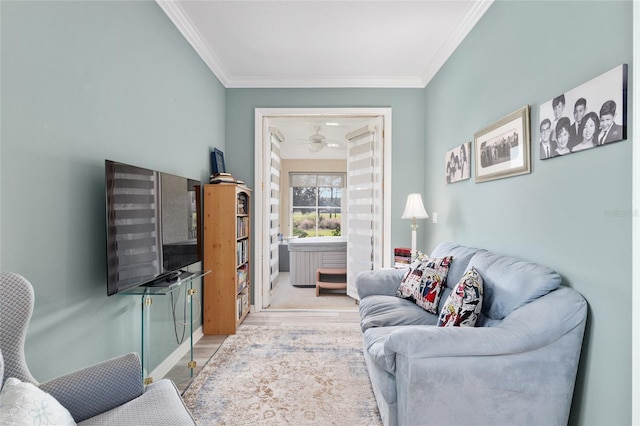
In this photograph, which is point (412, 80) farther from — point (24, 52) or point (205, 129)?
point (24, 52)

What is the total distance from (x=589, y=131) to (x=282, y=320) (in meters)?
3.07

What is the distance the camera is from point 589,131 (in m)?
1.36

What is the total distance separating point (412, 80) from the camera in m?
3.69

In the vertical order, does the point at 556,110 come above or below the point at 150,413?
above

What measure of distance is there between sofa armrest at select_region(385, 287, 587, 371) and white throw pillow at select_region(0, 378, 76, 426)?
1.20 m

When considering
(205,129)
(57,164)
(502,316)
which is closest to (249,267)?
(205,129)

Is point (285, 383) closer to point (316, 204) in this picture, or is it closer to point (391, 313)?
point (391, 313)

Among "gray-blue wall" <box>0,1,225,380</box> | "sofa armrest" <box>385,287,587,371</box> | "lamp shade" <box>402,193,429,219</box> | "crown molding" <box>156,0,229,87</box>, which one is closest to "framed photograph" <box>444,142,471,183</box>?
"lamp shade" <box>402,193,429,219</box>

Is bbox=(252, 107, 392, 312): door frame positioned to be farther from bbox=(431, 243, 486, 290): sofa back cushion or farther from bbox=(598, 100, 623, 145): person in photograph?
bbox=(598, 100, 623, 145): person in photograph

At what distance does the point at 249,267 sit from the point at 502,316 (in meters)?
2.81

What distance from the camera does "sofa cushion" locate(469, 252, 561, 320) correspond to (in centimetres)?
148

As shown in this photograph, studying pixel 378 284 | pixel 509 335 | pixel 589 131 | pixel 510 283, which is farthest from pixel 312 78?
→ pixel 509 335

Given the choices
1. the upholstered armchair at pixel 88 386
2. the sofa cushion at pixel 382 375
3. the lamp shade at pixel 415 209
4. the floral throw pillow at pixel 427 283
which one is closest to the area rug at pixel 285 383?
the sofa cushion at pixel 382 375

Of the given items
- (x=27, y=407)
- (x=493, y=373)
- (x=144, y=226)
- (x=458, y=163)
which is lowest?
(x=493, y=373)
